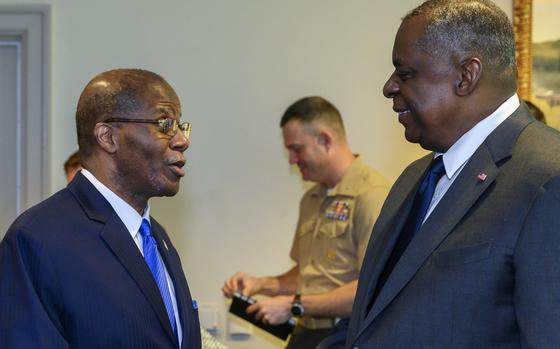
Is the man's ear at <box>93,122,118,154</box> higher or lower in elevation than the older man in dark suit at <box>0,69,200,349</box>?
higher

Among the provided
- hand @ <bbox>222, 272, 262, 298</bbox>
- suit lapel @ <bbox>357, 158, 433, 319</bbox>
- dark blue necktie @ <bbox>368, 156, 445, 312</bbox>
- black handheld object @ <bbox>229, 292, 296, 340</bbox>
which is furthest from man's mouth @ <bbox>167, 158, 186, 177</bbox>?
hand @ <bbox>222, 272, 262, 298</bbox>

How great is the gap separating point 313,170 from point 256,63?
687mm

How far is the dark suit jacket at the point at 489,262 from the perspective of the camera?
56.5 inches

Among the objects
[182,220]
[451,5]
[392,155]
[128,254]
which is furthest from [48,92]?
[451,5]

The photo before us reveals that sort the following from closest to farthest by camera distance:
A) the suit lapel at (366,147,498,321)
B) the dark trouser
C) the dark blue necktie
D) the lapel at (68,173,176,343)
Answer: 1. the suit lapel at (366,147,498,321)
2. the dark blue necktie
3. the lapel at (68,173,176,343)
4. the dark trouser

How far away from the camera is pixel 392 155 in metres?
3.83

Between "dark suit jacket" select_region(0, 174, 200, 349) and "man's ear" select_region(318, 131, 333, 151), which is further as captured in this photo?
"man's ear" select_region(318, 131, 333, 151)

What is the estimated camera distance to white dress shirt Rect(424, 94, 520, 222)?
1.67 meters

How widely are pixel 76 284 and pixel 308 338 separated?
4.68 feet

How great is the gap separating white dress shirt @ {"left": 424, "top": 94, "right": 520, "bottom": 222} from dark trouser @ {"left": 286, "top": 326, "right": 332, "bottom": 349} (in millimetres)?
1458

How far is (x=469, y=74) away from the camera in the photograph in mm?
1662

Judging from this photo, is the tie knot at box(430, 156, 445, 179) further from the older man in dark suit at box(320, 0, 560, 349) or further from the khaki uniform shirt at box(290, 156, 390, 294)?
the khaki uniform shirt at box(290, 156, 390, 294)

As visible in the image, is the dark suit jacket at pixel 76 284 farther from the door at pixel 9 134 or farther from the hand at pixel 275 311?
the door at pixel 9 134

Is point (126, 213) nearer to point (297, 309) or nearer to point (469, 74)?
point (469, 74)
